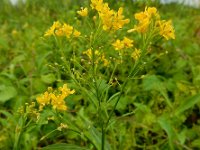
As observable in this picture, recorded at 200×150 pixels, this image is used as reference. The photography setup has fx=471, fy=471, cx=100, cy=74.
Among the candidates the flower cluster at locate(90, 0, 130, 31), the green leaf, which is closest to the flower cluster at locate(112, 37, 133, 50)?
the flower cluster at locate(90, 0, 130, 31)

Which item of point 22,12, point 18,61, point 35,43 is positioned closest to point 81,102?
point 18,61

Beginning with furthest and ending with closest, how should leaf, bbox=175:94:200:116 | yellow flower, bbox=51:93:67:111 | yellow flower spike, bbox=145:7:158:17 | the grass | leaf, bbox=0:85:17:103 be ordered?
leaf, bbox=0:85:17:103, leaf, bbox=175:94:200:116, the grass, yellow flower, bbox=51:93:67:111, yellow flower spike, bbox=145:7:158:17

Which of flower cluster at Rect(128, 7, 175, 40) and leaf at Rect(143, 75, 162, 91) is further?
leaf at Rect(143, 75, 162, 91)

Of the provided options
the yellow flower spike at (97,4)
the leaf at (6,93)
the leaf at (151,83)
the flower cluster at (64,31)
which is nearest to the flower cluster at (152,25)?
the yellow flower spike at (97,4)

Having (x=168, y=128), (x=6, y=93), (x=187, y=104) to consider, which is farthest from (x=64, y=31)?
(x=6, y=93)

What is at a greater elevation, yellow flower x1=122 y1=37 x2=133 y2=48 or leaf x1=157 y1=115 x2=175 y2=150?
yellow flower x1=122 y1=37 x2=133 y2=48

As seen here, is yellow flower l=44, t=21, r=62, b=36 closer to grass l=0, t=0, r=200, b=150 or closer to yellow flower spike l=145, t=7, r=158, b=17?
grass l=0, t=0, r=200, b=150

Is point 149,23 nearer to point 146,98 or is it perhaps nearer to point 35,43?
point 146,98

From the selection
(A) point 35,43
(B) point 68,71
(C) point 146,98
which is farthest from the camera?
(A) point 35,43
